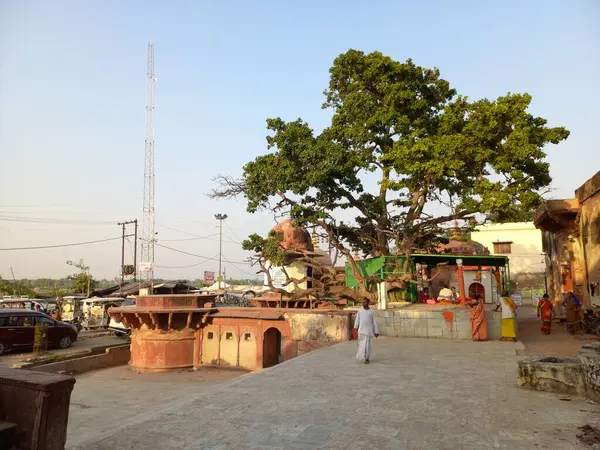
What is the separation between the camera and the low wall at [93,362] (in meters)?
18.7

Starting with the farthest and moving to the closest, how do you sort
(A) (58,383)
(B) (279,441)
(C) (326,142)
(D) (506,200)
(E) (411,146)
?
(C) (326,142) → (E) (411,146) → (D) (506,200) → (B) (279,441) → (A) (58,383)

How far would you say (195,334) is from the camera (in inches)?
854

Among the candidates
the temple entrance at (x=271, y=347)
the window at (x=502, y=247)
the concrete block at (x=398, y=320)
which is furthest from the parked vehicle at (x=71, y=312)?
the window at (x=502, y=247)

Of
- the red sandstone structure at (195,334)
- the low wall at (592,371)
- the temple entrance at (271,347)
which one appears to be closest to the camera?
the low wall at (592,371)

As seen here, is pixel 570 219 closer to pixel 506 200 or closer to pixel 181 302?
pixel 506 200

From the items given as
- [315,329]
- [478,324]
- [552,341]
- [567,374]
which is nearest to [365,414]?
[567,374]

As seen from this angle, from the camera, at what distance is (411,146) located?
60.6ft

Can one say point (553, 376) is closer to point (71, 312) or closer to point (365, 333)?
point (365, 333)

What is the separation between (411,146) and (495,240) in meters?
23.4

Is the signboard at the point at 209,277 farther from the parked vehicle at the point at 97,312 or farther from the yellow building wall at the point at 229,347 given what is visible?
the yellow building wall at the point at 229,347

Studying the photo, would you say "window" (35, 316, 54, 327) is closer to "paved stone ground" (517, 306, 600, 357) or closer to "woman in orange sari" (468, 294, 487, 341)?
"woman in orange sari" (468, 294, 487, 341)

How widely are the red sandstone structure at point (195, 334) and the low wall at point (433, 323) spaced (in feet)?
22.0

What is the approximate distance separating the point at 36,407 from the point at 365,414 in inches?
153

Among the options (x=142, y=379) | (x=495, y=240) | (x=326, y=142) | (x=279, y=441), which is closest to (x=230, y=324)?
(x=142, y=379)
